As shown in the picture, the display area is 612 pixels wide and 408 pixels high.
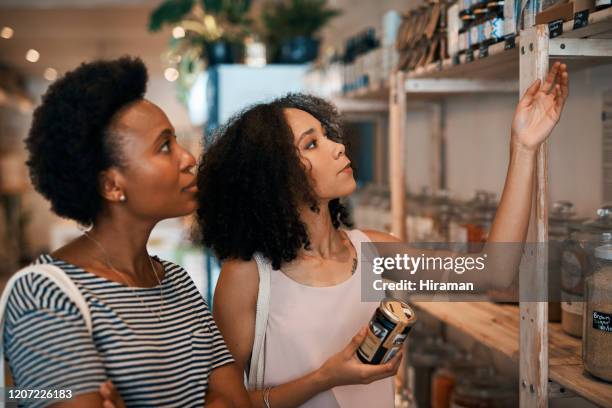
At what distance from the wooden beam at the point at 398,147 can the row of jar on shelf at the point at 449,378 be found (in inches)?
20.3

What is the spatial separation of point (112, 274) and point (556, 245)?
108 cm

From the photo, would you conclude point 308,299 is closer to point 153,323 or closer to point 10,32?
point 153,323

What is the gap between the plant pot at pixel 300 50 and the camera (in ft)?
12.5

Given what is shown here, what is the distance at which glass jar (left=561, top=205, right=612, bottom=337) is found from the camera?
1473 millimetres

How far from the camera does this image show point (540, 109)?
4.35 ft

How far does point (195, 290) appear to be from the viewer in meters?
1.35

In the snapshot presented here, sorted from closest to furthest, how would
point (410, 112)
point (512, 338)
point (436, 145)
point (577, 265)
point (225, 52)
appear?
point (577, 265) → point (512, 338) → point (436, 145) → point (410, 112) → point (225, 52)

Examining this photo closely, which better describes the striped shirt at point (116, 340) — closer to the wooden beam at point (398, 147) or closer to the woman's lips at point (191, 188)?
the woman's lips at point (191, 188)

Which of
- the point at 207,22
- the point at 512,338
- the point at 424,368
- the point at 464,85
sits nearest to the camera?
the point at 512,338

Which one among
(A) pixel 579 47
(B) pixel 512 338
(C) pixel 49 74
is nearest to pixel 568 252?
(B) pixel 512 338

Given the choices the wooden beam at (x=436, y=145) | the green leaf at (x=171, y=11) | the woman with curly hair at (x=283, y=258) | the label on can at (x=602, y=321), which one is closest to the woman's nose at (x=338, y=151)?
the woman with curly hair at (x=283, y=258)

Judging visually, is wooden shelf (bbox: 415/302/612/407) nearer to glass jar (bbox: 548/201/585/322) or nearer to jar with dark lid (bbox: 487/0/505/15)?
glass jar (bbox: 548/201/585/322)

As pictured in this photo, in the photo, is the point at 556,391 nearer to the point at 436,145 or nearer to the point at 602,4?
the point at 602,4

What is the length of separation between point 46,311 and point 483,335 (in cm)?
107
